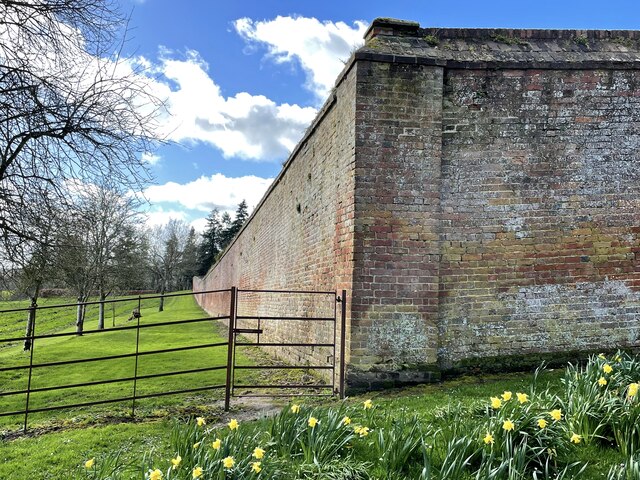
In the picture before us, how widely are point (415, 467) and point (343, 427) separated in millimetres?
615

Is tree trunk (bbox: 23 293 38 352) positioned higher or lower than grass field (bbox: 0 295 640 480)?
higher

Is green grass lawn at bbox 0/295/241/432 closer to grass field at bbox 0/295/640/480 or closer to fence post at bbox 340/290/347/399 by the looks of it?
grass field at bbox 0/295/640/480

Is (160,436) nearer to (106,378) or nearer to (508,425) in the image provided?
(508,425)

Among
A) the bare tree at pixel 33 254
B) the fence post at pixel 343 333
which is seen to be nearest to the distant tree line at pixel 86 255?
the bare tree at pixel 33 254

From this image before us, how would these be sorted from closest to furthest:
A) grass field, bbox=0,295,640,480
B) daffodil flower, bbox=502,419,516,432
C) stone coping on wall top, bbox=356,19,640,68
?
1. daffodil flower, bbox=502,419,516,432
2. grass field, bbox=0,295,640,480
3. stone coping on wall top, bbox=356,19,640,68

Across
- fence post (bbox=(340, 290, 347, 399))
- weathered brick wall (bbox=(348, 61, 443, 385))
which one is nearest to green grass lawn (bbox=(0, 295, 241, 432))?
fence post (bbox=(340, 290, 347, 399))

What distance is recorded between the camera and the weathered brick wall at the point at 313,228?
624cm

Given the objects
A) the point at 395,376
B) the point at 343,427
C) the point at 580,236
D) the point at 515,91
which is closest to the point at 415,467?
the point at 343,427

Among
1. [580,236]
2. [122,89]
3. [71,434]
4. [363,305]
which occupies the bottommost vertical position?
[71,434]

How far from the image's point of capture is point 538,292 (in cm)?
606

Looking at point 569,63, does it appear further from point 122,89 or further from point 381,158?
point 122,89

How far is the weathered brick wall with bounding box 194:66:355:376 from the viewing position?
6238 mm

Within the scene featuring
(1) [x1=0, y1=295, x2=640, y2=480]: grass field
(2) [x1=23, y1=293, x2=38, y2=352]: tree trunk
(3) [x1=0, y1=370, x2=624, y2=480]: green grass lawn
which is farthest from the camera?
(2) [x1=23, y1=293, x2=38, y2=352]: tree trunk

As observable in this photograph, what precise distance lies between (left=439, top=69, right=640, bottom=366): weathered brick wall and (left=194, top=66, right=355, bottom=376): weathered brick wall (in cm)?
135
